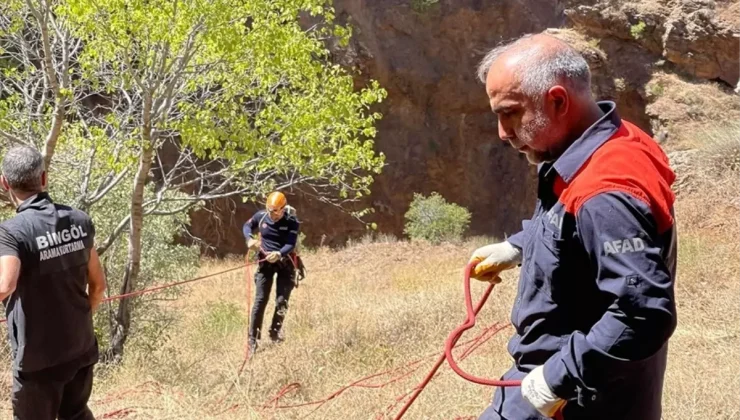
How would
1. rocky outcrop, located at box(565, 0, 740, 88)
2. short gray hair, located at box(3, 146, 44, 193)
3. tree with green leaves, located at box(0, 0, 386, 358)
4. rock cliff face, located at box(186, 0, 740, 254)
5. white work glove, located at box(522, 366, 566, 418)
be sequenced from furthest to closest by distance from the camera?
rock cliff face, located at box(186, 0, 740, 254) → rocky outcrop, located at box(565, 0, 740, 88) → tree with green leaves, located at box(0, 0, 386, 358) → short gray hair, located at box(3, 146, 44, 193) → white work glove, located at box(522, 366, 566, 418)

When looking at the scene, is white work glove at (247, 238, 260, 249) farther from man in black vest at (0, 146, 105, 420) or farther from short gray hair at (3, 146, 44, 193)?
short gray hair at (3, 146, 44, 193)

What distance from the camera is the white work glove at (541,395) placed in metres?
1.95

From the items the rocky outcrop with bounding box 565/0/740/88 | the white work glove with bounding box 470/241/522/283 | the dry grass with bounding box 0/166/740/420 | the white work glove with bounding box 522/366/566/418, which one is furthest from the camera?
the rocky outcrop with bounding box 565/0/740/88

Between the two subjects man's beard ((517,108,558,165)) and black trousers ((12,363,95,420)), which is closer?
man's beard ((517,108,558,165))

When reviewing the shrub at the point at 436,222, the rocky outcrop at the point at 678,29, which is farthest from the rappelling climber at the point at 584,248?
the rocky outcrop at the point at 678,29

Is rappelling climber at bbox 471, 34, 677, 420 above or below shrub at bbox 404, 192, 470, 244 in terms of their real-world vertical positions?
above

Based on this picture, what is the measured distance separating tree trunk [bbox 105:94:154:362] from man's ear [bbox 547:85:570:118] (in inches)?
197

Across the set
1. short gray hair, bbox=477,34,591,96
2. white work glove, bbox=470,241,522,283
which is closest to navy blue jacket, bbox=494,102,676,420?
short gray hair, bbox=477,34,591,96

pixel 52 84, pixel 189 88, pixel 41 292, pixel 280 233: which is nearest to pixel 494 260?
pixel 41 292

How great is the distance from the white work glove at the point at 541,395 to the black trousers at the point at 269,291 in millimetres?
5776

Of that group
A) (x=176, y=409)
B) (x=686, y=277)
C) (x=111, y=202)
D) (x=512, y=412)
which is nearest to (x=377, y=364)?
(x=176, y=409)

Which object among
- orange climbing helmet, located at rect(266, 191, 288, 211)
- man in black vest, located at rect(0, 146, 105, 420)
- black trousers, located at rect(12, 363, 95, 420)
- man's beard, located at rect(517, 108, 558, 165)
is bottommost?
orange climbing helmet, located at rect(266, 191, 288, 211)

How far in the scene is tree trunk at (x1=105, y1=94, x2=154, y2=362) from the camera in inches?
255

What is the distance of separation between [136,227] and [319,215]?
16.0 m
